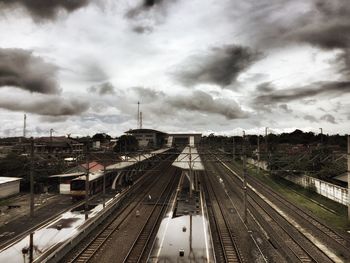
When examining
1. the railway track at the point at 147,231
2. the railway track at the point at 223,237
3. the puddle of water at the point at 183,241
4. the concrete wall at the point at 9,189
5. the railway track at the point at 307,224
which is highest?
the concrete wall at the point at 9,189

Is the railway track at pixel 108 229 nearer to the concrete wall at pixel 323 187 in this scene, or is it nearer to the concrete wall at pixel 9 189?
the concrete wall at pixel 9 189

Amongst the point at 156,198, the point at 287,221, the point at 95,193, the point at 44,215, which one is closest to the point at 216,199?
the point at 156,198

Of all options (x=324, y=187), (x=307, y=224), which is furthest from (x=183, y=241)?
(x=324, y=187)

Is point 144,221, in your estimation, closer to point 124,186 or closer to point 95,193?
point 95,193

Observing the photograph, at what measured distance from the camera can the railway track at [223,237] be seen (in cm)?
1867

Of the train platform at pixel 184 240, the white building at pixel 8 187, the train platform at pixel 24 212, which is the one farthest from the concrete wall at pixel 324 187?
the white building at pixel 8 187

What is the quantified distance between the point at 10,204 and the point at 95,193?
1008cm

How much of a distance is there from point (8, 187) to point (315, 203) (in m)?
39.9

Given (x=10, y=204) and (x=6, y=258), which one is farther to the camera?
(x=10, y=204)

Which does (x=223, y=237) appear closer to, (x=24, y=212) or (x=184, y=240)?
(x=184, y=240)

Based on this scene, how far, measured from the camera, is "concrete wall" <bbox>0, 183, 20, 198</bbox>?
120 feet

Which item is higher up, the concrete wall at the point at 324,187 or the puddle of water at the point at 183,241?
the concrete wall at the point at 324,187

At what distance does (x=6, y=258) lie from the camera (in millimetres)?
17953

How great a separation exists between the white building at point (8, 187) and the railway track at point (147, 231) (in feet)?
66.7
